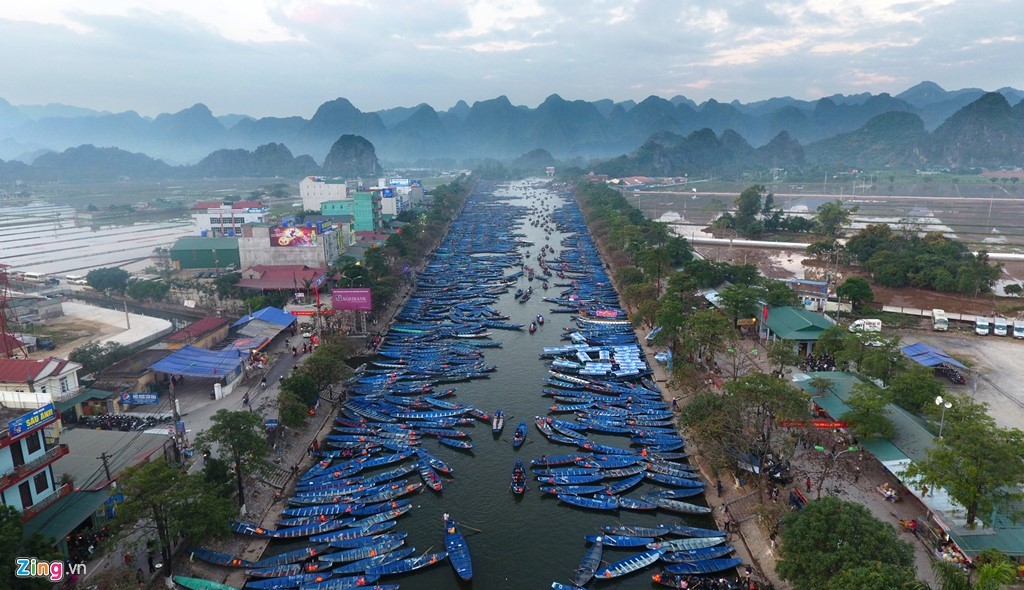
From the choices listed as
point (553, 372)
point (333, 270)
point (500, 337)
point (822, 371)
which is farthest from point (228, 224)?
point (822, 371)

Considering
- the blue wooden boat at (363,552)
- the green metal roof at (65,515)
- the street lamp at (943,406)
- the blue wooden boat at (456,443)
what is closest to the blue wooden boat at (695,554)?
the blue wooden boat at (363,552)

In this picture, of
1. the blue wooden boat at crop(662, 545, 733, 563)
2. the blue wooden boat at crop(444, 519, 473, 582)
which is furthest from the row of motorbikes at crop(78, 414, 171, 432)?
the blue wooden boat at crop(662, 545, 733, 563)

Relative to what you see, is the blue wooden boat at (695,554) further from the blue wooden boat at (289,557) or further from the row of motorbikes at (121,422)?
the row of motorbikes at (121,422)

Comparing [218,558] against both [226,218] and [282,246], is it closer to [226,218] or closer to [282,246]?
[282,246]

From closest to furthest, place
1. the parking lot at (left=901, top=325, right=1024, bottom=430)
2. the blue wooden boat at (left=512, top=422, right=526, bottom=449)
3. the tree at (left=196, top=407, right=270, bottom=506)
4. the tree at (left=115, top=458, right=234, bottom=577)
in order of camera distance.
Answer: the tree at (left=115, top=458, right=234, bottom=577), the tree at (left=196, top=407, right=270, bottom=506), the blue wooden boat at (left=512, top=422, right=526, bottom=449), the parking lot at (left=901, top=325, right=1024, bottom=430)

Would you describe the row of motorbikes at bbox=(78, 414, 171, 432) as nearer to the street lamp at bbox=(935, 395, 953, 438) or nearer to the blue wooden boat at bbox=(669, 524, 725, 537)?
the blue wooden boat at bbox=(669, 524, 725, 537)

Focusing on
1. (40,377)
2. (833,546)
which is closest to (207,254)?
(40,377)
